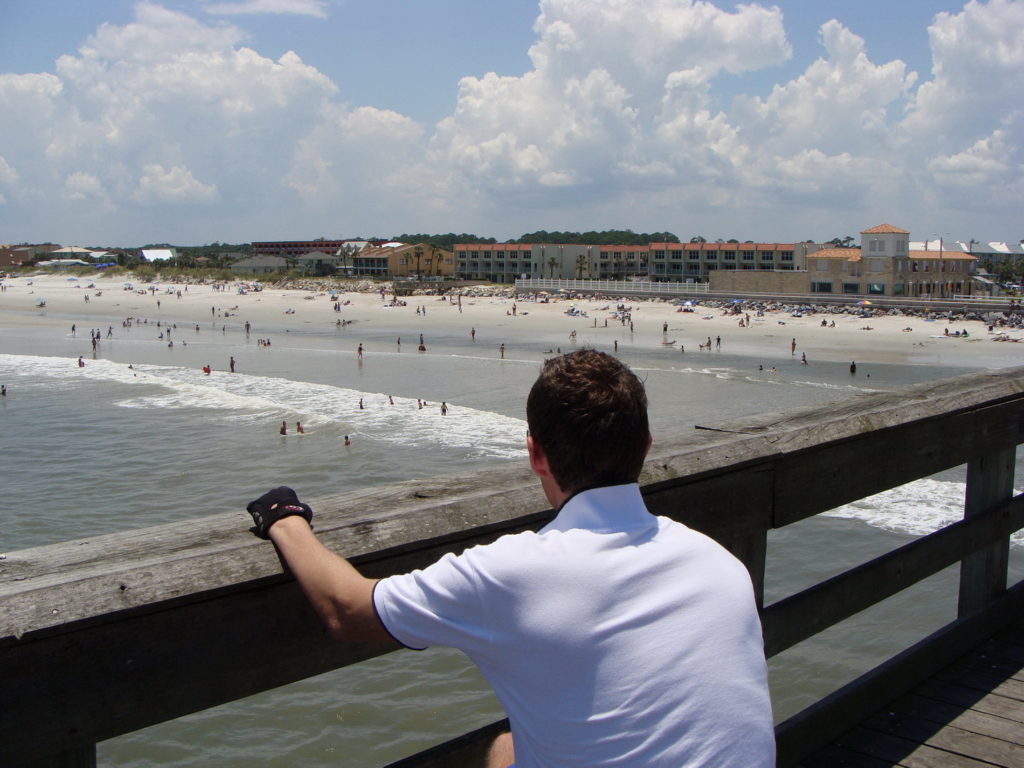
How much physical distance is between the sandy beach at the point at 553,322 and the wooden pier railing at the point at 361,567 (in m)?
46.0

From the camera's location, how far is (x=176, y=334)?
65500 millimetres

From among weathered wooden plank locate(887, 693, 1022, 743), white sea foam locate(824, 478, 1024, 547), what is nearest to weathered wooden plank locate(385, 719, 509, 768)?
weathered wooden plank locate(887, 693, 1022, 743)

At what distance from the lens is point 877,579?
2822 millimetres

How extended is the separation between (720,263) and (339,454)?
9620 cm

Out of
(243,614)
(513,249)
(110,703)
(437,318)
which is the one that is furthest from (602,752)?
(513,249)

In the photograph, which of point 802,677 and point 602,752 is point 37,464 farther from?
point 602,752

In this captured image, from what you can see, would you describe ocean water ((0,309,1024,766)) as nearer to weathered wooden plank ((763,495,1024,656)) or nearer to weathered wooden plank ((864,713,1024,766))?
weathered wooden plank ((763,495,1024,656))

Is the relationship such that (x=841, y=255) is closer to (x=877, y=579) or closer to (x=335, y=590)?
(x=877, y=579)

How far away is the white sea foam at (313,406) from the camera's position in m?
25.9

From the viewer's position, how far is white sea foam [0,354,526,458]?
2591 cm

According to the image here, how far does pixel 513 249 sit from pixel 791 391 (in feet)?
→ 305

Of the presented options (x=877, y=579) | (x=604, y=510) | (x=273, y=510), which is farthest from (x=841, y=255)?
(x=273, y=510)

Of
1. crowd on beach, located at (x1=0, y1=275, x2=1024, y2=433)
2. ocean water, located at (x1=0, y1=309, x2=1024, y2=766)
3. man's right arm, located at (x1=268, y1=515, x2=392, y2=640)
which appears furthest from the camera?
crowd on beach, located at (x1=0, y1=275, x2=1024, y2=433)

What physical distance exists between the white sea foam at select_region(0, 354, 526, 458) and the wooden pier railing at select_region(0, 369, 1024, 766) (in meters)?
19.7
